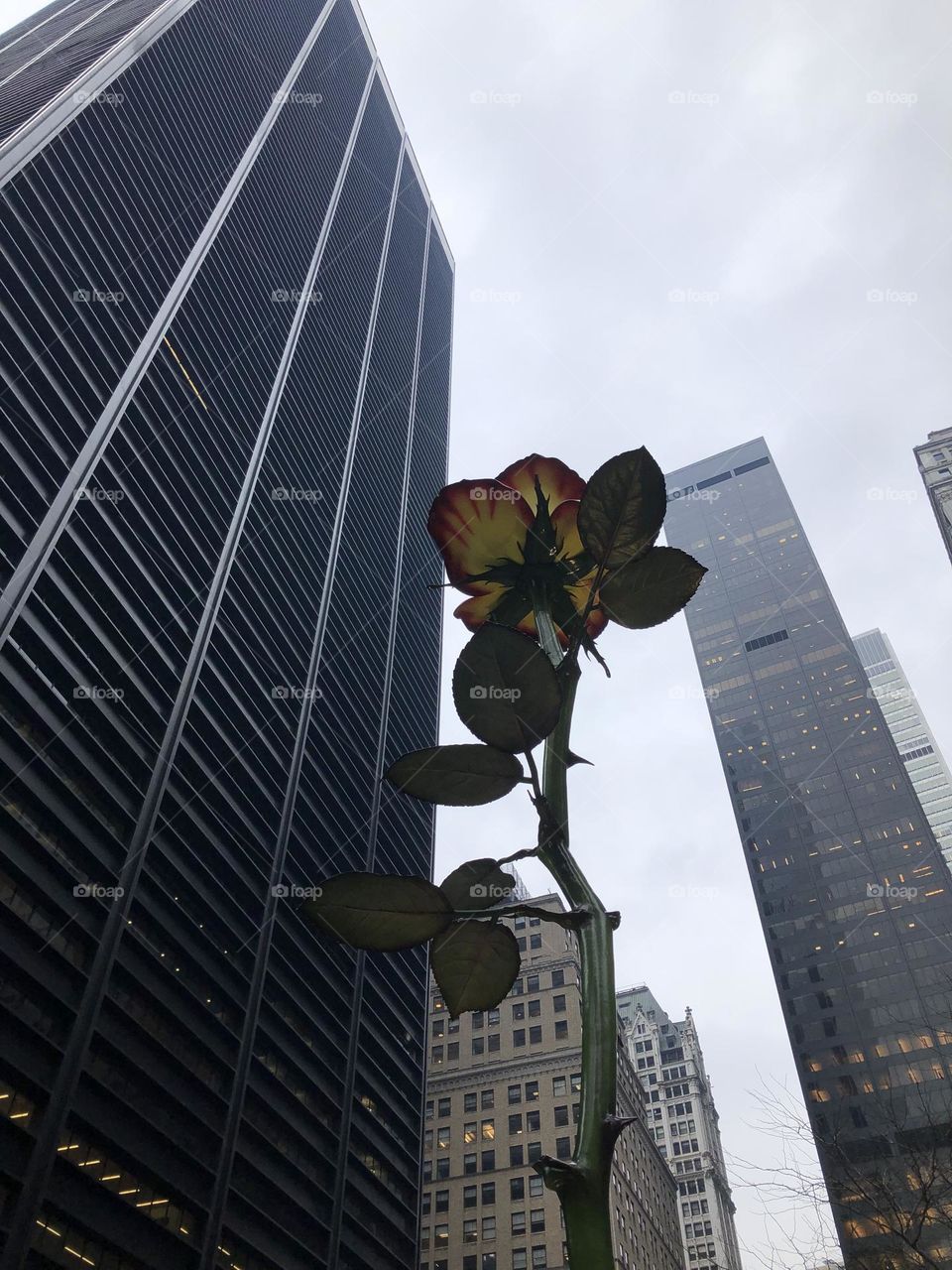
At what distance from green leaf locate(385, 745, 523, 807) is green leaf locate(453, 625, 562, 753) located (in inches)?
1.1

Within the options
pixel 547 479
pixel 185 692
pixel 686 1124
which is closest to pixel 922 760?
pixel 686 1124

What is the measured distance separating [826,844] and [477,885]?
96172mm

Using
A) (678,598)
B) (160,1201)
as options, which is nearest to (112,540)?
(160,1201)

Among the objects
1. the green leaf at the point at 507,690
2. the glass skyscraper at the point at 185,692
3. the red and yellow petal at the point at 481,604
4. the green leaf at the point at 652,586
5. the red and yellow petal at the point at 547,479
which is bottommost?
the green leaf at the point at 507,690

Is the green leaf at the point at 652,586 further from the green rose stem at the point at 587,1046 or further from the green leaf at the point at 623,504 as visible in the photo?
the green rose stem at the point at 587,1046

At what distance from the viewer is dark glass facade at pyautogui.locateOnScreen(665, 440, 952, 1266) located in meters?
74.7

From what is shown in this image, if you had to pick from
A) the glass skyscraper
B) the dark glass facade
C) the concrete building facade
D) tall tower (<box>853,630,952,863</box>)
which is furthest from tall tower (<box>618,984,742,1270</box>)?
tall tower (<box>853,630,952,863</box>)

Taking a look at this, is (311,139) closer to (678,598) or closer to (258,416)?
(258,416)

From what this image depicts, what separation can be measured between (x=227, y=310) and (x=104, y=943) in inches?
1273

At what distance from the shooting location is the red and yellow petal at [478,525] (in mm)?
1659

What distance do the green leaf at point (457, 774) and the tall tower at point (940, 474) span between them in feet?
234

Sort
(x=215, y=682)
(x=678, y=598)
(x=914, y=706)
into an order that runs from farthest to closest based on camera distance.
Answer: (x=914, y=706)
(x=215, y=682)
(x=678, y=598)


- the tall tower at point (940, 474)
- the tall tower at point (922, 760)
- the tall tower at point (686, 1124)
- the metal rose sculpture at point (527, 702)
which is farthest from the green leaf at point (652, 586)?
the tall tower at point (922, 760)

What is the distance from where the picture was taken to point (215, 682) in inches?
1409
